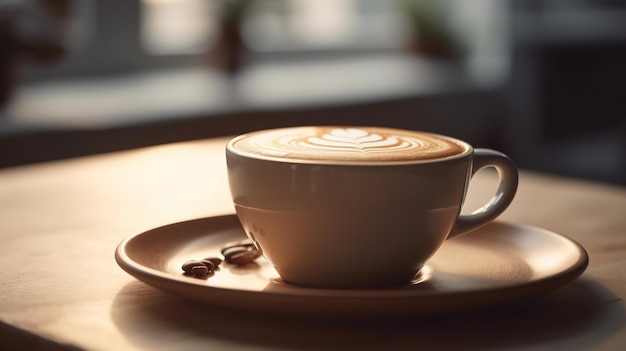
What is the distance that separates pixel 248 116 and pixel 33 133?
0.73 m

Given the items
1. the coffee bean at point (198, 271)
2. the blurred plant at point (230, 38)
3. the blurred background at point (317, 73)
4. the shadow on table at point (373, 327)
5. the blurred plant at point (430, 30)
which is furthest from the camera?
the blurred plant at point (430, 30)

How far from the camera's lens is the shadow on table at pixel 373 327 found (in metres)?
0.53

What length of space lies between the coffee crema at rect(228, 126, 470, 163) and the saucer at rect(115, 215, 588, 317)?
0.09m

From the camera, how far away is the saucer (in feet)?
1.76

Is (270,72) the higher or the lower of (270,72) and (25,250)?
the lower

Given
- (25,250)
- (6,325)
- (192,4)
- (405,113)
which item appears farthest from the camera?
(192,4)

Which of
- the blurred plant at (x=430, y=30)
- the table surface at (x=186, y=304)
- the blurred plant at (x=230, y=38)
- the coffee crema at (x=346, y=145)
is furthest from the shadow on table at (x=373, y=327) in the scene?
the blurred plant at (x=430, y=30)

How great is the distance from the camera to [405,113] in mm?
3322

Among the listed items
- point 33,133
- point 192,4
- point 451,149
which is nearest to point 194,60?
point 192,4

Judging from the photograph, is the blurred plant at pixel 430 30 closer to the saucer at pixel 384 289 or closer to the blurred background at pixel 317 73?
the blurred background at pixel 317 73

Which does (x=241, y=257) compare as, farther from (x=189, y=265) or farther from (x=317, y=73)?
(x=317, y=73)

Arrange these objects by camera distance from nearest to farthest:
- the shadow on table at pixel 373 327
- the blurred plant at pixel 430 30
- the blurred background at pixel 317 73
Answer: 1. the shadow on table at pixel 373 327
2. the blurred background at pixel 317 73
3. the blurred plant at pixel 430 30

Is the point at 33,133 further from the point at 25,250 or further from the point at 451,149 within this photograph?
the point at 451,149

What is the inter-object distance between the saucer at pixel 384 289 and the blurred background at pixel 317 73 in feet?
5.00
